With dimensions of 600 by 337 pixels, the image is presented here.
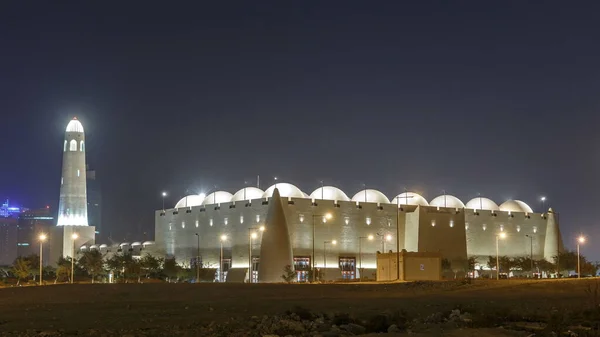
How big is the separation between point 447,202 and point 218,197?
24.8 meters

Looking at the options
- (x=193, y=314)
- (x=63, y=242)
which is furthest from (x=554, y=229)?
(x=193, y=314)

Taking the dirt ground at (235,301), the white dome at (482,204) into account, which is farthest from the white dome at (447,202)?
the dirt ground at (235,301)

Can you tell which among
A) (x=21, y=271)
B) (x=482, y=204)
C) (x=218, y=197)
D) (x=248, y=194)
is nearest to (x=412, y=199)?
(x=482, y=204)

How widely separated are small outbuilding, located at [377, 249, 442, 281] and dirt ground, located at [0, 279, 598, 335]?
1066 centimetres

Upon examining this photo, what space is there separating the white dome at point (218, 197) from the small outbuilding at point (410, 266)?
27709 millimetres

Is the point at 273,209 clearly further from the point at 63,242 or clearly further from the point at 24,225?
the point at 24,225

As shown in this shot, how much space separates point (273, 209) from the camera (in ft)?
209

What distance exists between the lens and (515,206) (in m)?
88.1

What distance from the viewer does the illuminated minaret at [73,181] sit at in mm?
85688

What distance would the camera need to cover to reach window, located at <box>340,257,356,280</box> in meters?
69.3

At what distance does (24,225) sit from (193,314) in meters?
134

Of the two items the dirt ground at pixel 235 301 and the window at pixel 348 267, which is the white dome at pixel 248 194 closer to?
the window at pixel 348 267

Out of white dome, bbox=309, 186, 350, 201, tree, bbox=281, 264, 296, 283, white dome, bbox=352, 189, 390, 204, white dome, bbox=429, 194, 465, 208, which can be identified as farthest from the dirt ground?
white dome, bbox=429, 194, 465, 208

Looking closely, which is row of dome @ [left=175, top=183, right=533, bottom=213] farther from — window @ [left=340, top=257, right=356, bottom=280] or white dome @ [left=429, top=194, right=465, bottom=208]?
window @ [left=340, top=257, right=356, bottom=280]
